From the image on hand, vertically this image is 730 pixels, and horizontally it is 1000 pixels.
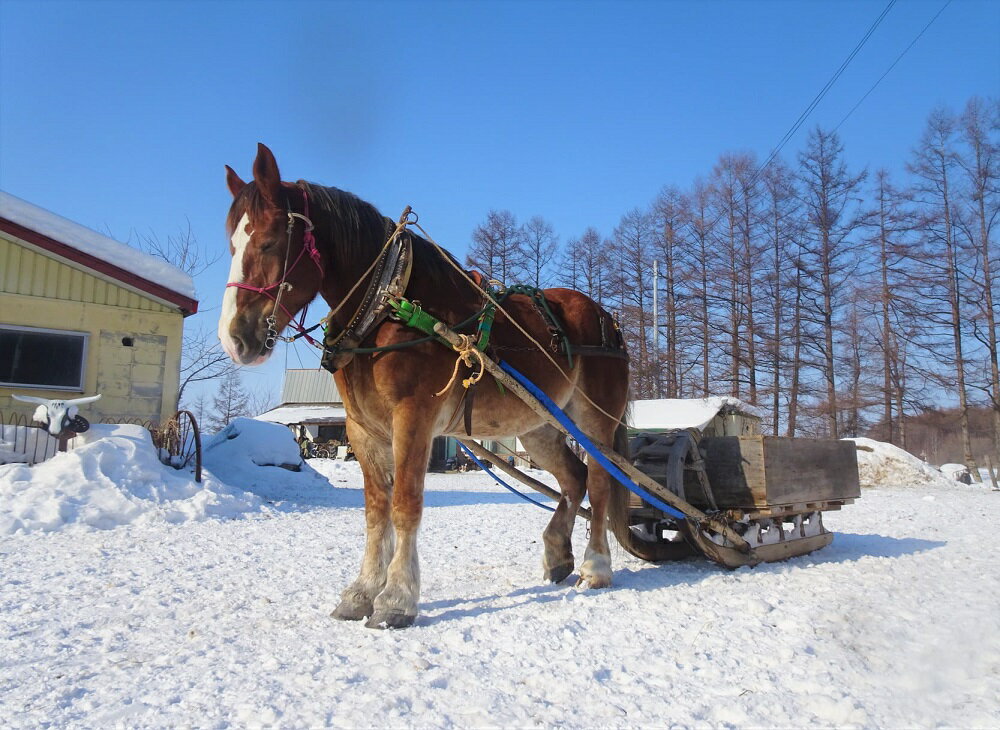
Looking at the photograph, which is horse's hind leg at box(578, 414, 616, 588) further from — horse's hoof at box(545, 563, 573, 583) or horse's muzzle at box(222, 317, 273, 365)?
horse's muzzle at box(222, 317, 273, 365)

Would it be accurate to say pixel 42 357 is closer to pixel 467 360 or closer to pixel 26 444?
pixel 26 444

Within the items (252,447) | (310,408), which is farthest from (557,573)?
(310,408)

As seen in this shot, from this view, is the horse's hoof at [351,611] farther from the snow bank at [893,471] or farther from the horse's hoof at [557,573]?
the snow bank at [893,471]

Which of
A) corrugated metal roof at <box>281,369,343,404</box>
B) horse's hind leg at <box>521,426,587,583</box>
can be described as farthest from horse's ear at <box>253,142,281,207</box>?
corrugated metal roof at <box>281,369,343,404</box>

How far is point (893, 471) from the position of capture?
18406mm

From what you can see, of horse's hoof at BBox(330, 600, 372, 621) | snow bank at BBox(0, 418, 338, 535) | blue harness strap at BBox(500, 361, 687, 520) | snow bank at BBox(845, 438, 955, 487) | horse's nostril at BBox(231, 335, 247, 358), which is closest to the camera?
horse's nostril at BBox(231, 335, 247, 358)

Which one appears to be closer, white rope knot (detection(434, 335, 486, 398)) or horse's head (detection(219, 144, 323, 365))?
horse's head (detection(219, 144, 323, 365))

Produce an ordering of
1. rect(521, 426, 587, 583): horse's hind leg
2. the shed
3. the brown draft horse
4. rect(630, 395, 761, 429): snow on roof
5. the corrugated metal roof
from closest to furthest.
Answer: the brown draft horse, rect(521, 426, 587, 583): horse's hind leg, rect(630, 395, 761, 429): snow on roof, the shed, the corrugated metal roof

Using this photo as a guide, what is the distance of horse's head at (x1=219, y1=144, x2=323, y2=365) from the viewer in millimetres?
3566

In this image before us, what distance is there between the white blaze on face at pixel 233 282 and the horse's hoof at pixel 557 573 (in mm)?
2806

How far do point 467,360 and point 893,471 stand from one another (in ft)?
60.5

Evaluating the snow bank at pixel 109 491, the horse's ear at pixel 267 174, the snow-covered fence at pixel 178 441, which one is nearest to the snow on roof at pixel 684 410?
the snow bank at pixel 109 491

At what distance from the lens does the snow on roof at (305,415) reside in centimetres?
3378

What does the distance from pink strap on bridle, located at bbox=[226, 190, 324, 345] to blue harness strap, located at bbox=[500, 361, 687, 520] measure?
1256 mm
